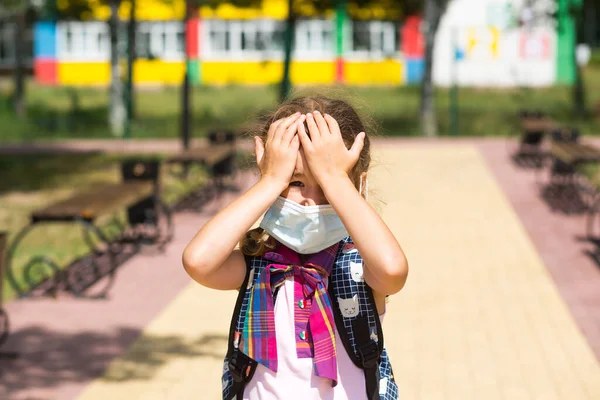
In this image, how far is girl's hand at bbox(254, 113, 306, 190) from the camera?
2.54 meters

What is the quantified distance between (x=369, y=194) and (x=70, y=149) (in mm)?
19202

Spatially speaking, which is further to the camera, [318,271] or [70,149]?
[70,149]

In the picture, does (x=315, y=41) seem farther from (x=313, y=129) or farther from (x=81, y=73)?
(x=313, y=129)

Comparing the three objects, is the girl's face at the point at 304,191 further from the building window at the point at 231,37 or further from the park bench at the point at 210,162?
the building window at the point at 231,37

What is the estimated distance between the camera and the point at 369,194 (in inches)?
117

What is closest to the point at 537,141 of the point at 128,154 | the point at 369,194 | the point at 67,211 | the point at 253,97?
the point at 128,154

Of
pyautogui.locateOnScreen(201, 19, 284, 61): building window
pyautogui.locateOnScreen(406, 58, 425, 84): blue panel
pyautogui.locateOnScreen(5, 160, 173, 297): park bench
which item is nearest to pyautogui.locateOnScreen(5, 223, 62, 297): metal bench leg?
pyautogui.locateOnScreen(5, 160, 173, 297): park bench

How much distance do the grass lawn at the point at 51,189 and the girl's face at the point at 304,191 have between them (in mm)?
6231

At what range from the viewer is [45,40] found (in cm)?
4494

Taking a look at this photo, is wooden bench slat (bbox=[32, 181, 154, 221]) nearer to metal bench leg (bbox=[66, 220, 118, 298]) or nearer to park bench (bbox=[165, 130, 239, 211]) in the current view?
metal bench leg (bbox=[66, 220, 118, 298])

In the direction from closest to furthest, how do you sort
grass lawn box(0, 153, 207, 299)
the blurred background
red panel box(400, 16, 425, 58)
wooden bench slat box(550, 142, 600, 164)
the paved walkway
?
1. the paved walkway
2. the blurred background
3. grass lawn box(0, 153, 207, 299)
4. wooden bench slat box(550, 142, 600, 164)
5. red panel box(400, 16, 425, 58)

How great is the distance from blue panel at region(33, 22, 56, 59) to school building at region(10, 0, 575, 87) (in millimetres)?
42

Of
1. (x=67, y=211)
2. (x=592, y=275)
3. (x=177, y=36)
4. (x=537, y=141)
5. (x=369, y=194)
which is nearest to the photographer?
(x=369, y=194)

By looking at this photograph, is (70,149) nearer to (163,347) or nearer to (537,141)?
(537,141)
